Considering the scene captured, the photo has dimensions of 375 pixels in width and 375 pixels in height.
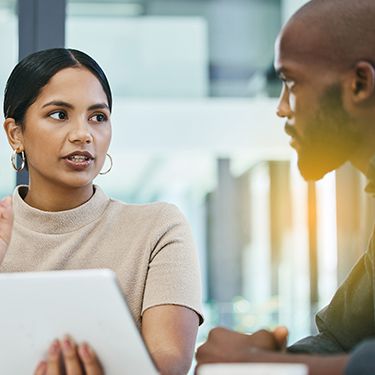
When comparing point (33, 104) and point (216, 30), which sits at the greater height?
point (216, 30)

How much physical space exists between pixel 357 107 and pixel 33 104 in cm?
75

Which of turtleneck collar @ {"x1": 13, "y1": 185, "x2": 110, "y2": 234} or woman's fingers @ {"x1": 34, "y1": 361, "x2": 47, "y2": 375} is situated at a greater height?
turtleneck collar @ {"x1": 13, "y1": 185, "x2": 110, "y2": 234}

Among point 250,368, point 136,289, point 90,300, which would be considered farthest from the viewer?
point 136,289

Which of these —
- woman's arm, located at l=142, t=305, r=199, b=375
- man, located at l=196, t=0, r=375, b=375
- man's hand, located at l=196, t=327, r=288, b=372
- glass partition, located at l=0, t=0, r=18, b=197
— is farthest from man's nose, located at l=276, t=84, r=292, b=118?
glass partition, located at l=0, t=0, r=18, b=197

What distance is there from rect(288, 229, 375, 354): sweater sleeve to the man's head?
0.17 m

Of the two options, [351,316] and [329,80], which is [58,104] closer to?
[329,80]

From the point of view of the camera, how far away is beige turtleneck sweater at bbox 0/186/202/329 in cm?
109

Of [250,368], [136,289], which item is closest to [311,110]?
[250,368]

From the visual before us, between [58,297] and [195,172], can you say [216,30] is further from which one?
[58,297]

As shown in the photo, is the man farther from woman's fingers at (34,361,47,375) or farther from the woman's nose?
the woman's nose

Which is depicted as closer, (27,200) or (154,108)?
(27,200)

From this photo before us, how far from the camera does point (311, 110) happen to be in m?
0.80

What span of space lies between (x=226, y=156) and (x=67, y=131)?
230 centimetres

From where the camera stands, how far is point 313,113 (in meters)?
0.80
